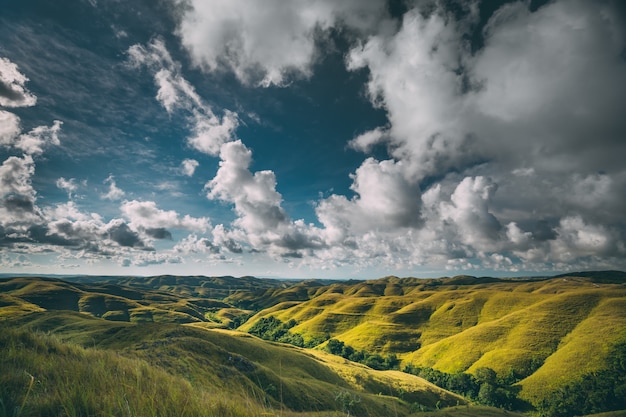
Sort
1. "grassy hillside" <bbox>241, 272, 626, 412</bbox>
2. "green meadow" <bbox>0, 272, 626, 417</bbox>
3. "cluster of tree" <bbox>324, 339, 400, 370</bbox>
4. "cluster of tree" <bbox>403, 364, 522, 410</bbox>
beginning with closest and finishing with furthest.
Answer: "green meadow" <bbox>0, 272, 626, 417</bbox> < "cluster of tree" <bbox>403, 364, 522, 410</bbox> < "grassy hillside" <bbox>241, 272, 626, 412</bbox> < "cluster of tree" <bbox>324, 339, 400, 370</bbox>


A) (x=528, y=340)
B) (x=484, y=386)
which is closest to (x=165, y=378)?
(x=484, y=386)

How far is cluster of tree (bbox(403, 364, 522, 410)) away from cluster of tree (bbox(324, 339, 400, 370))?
2259cm

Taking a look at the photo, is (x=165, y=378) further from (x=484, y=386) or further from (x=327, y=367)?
(x=484, y=386)

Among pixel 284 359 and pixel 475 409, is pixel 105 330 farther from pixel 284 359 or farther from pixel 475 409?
pixel 475 409

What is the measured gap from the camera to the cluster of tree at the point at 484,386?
110 metres

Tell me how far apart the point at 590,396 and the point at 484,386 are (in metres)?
31.6

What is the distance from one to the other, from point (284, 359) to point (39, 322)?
10554 cm

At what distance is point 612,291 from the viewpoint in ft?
572

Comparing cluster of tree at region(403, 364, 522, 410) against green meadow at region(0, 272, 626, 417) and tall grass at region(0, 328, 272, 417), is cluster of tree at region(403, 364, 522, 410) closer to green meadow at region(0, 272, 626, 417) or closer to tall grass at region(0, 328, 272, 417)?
green meadow at region(0, 272, 626, 417)

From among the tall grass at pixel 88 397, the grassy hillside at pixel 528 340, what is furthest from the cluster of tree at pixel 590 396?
the tall grass at pixel 88 397

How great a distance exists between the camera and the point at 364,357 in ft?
511

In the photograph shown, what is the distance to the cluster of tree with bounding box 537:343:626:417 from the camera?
9950 cm

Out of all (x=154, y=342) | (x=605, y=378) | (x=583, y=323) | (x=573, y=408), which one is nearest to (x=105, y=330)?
(x=154, y=342)

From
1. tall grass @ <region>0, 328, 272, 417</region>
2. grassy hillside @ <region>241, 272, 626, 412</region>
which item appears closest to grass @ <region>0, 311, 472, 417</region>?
tall grass @ <region>0, 328, 272, 417</region>
